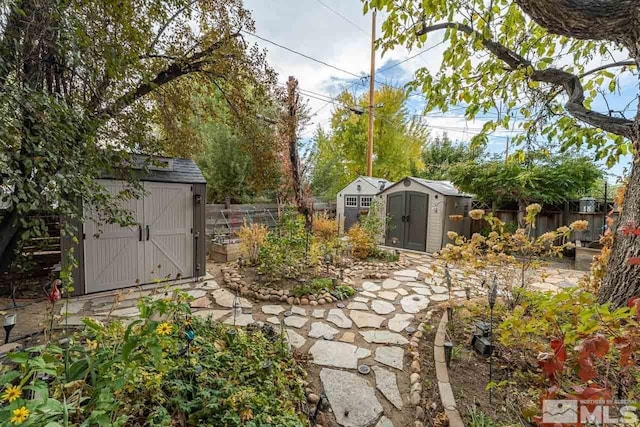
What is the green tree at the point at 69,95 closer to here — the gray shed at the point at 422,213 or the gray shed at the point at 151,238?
the gray shed at the point at 151,238

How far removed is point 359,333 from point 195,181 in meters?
3.89

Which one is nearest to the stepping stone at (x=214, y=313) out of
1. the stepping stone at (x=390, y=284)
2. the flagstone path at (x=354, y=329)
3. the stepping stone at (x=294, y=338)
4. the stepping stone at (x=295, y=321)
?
the flagstone path at (x=354, y=329)

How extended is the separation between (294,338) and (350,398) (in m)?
1.02

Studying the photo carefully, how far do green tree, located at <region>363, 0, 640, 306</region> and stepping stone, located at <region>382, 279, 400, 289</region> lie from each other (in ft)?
9.32

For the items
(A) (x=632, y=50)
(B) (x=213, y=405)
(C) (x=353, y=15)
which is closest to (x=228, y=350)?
(B) (x=213, y=405)

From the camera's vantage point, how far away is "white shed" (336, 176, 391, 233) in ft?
33.4

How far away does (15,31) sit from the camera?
92.6 inches

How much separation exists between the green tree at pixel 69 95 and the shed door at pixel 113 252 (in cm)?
97

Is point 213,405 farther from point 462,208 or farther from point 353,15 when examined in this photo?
point 353,15

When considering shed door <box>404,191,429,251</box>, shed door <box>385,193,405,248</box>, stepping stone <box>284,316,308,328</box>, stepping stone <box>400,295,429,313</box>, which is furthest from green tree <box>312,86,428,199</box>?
stepping stone <box>284,316,308,328</box>

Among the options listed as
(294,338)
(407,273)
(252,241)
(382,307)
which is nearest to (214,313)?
(294,338)

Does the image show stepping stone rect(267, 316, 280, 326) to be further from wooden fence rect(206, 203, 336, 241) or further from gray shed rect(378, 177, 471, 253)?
gray shed rect(378, 177, 471, 253)

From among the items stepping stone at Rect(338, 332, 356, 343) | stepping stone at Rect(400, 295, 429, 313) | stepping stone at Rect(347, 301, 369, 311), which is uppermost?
stepping stone at Rect(347, 301, 369, 311)

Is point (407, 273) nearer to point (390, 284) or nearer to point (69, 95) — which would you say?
point (390, 284)
